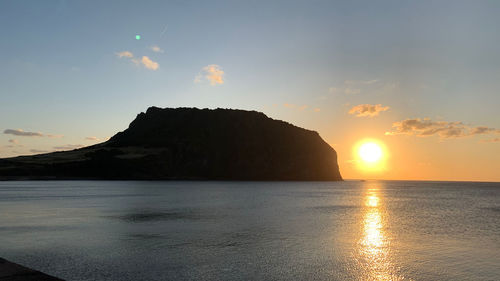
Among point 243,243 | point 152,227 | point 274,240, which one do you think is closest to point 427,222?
point 274,240

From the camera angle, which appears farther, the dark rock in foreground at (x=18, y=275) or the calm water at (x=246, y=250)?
the calm water at (x=246, y=250)

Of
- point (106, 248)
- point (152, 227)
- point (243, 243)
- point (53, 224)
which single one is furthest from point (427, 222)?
point (53, 224)

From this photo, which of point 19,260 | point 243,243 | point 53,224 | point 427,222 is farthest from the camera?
point 427,222

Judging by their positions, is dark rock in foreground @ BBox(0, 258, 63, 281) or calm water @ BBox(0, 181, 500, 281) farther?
calm water @ BBox(0, 181, 500, 281)

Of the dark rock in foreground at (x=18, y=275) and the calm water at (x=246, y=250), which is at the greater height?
the dark rock in foreground at (x=18, y=275)

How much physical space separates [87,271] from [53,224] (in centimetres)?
2614

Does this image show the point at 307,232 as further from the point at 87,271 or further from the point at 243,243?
the point at 87,271

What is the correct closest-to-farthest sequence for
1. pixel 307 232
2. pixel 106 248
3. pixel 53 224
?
pixel 106 248 < pixel 307 232 < pixel 53 224

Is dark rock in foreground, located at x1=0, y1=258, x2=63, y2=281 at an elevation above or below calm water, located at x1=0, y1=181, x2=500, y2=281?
above

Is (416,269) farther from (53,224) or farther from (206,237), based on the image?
(53,224)

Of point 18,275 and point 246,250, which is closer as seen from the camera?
point 18,275

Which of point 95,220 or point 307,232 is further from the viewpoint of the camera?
point 95,220

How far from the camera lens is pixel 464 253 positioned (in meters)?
31.1

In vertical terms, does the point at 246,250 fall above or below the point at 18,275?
below
